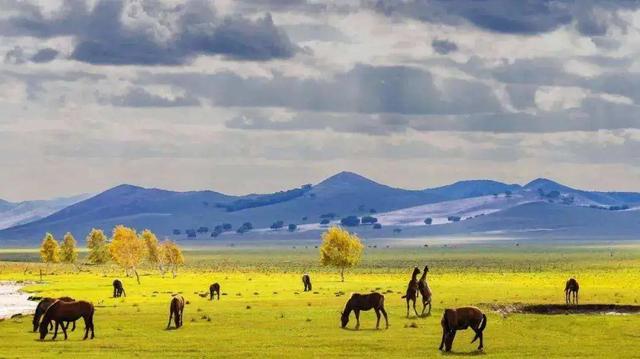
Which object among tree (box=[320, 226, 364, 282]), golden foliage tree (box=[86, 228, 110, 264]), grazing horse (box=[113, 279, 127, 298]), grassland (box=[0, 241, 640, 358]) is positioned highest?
golden foliage tree (box=[86, 228, 110, 264])

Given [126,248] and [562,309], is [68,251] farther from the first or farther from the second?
[562,309]

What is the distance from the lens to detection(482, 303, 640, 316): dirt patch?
73.8 metres

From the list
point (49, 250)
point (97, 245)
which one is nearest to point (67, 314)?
point (49, 250)

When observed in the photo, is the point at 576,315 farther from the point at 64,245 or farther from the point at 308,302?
the point at 64,245

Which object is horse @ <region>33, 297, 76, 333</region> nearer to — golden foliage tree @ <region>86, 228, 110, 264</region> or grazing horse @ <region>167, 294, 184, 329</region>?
grazing horse @ <region>167, 294, 184, 329</region>

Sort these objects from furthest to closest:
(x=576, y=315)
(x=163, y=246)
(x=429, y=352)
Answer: (x=163, y=246) < (x=576, y=315) < (x=429, y=352)

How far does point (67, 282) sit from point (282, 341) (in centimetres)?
7847

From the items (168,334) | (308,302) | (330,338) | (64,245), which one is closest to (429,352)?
(330,338)

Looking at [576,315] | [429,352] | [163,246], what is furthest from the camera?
[163,246]

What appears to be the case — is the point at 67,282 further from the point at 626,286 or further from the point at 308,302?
the point at 626,286

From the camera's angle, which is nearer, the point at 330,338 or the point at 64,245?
the point at 330,338

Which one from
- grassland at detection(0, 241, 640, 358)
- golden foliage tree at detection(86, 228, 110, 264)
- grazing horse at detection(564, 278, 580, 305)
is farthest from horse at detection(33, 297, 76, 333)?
golden foliage tree at detection(86, 228, 110, 264)

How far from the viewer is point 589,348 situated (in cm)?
5069

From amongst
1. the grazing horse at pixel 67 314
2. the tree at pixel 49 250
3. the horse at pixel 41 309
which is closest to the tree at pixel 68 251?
the tree at pixel 49 250
